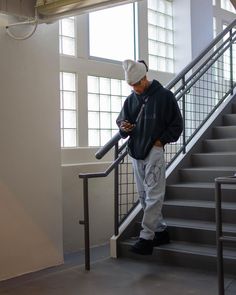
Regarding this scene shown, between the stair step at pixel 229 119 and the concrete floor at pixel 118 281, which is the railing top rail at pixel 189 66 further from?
the concrete floor at pixel 118 281

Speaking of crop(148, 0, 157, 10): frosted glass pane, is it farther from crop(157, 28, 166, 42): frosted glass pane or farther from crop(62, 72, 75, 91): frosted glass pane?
crop(62, 72, 75, 91): frosted glass pane

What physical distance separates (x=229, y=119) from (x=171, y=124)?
1981mm

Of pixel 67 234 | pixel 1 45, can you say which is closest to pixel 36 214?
pixel 67 234

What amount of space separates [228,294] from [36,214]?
172cm

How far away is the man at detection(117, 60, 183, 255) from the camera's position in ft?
12.4

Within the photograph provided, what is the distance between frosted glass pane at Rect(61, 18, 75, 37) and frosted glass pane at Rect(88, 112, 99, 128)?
36.2 inches

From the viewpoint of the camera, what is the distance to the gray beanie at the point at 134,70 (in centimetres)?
378

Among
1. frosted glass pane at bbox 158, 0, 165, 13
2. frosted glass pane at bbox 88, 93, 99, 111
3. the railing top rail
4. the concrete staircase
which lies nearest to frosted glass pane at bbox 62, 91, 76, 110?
frosted glass pane at bbox 88, 93, 99, 111

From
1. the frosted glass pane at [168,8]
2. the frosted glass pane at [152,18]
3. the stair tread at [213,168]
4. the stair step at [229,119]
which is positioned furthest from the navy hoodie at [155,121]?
the frosted glass pane at [168,8]

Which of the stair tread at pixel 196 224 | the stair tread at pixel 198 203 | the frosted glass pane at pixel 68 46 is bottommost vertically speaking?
the stair tread at pixel 196 224

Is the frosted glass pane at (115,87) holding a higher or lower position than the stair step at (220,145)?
→ higher

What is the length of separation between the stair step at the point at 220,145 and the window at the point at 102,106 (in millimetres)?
1130

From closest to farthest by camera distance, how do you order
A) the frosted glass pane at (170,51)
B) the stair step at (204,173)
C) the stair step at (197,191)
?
1. the stair step at (197,191)
2. the stair step at (204,173)
3. the frosted glass pane at (170,51)

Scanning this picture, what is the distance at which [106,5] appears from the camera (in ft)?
11.2
